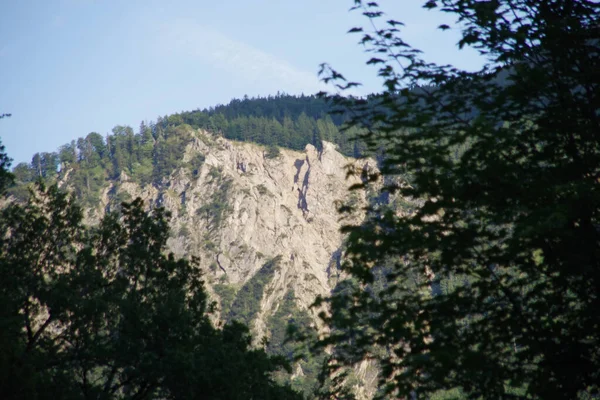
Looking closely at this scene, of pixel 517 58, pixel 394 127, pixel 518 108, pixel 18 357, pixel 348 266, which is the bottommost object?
pixel 18 357

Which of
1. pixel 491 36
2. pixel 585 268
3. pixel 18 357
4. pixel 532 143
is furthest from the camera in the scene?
pixel 18 357

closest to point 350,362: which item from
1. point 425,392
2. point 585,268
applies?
point 425,392

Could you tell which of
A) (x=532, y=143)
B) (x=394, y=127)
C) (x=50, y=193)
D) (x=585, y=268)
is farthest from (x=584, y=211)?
(x=50, y=193)

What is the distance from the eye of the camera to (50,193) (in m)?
26.3

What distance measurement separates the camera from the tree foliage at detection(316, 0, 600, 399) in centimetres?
821

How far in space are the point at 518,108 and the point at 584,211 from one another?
1.90m

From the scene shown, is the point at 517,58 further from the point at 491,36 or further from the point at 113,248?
the point at 113,248

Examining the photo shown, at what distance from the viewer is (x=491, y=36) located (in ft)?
33.1

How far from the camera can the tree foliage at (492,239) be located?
8.21 metres

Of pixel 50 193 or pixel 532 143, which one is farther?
pixel 50 193

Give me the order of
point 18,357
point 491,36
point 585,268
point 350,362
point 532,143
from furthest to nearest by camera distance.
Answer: point 18,357 < point 491,36 < point 532,143 < point 350,362 < point 585,268

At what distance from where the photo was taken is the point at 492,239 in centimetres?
880

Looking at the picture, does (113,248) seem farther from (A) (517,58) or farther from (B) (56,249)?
(A) (517,58)

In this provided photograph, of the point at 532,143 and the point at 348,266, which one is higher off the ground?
the point at 532,143
